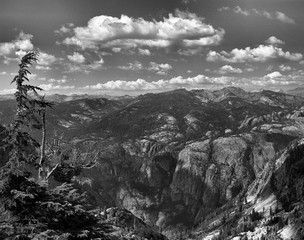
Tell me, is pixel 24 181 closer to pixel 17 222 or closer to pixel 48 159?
pixel 17 222

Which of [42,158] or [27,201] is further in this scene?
[42,158]

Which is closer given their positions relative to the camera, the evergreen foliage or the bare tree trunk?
the evergreen foliage

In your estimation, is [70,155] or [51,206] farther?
[70,155]

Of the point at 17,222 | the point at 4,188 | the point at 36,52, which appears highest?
the point at 36,52

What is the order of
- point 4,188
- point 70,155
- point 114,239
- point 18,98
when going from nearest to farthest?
point 4,188 → point 18,98 → point 114,239 → point 70,155

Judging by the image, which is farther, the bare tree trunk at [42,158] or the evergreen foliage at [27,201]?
the bare tree trunk at [42,158]

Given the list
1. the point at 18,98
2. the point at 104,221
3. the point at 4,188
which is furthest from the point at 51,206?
the point at 18,98

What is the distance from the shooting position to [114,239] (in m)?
30.5

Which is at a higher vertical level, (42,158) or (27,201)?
(42,158)

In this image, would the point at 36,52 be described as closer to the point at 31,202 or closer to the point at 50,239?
the point at 31,202

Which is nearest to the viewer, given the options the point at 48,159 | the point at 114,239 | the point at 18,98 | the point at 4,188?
the point at 4,188

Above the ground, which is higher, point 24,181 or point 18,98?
point 18,98

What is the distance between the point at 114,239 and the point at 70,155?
12617 mm

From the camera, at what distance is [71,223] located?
96.4ft
